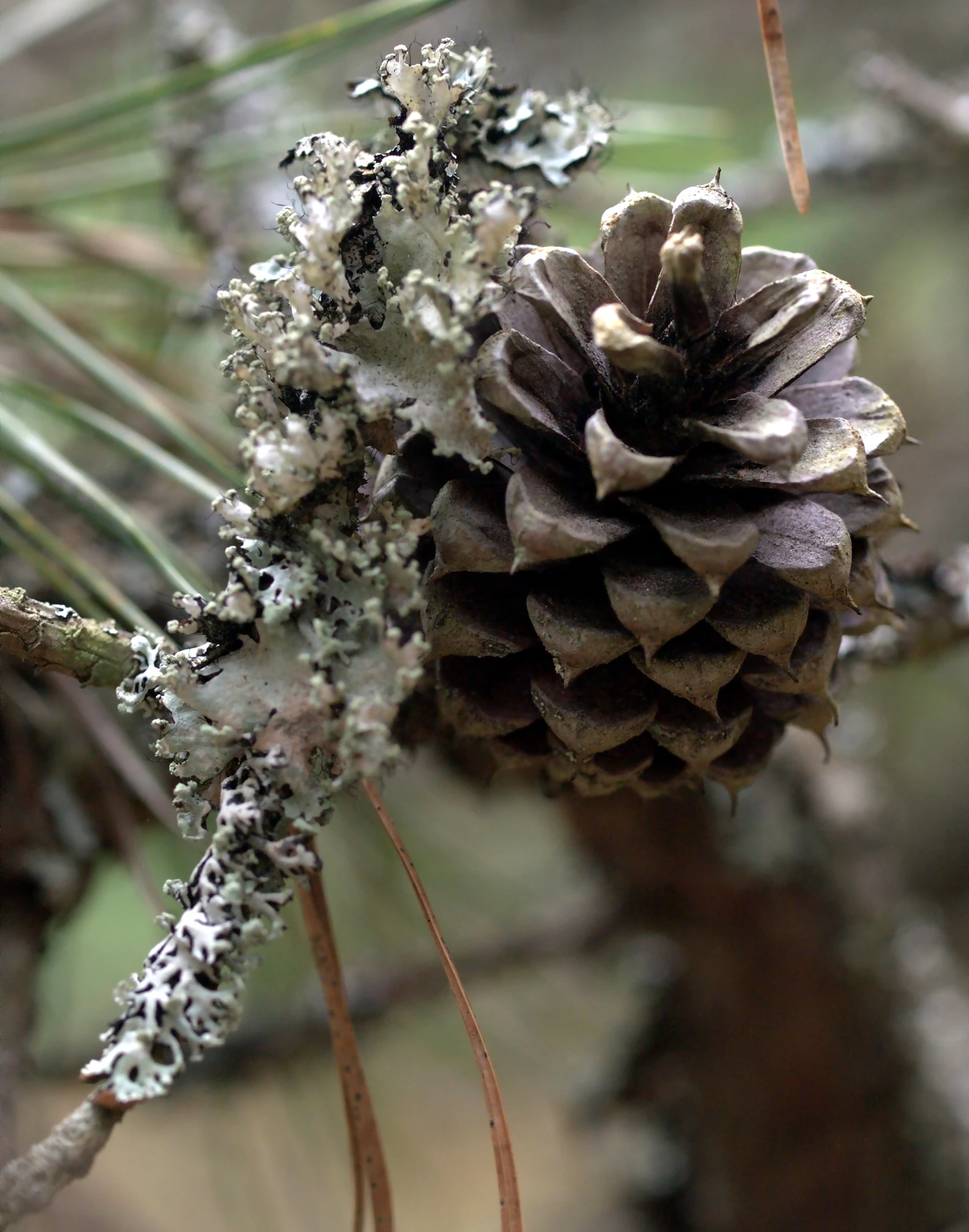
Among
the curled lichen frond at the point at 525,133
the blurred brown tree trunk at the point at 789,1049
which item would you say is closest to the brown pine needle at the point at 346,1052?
the curled lichen frond at the point at 525,133

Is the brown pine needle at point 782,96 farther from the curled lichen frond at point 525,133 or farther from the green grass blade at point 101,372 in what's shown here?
the green grass blade at point 101,372

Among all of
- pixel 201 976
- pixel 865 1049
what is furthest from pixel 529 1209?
pixel 201 976

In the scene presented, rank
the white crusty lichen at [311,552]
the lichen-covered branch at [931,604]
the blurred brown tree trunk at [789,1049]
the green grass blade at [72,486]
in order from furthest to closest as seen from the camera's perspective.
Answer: the blurred brown tree trunk at [789,1049]
the lichen-covered branch at [931,604]
the green grass blade at [72,486]
the white crusty lichen at [311,552]

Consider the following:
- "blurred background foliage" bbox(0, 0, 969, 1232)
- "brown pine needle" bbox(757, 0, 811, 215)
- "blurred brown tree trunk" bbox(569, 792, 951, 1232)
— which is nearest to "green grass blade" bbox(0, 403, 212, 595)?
"blurred background foliage" bbox(0, 0, 969, 1232)

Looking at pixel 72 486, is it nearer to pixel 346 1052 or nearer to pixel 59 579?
pixel 59 579

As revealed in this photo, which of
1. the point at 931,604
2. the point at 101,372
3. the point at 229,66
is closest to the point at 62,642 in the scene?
the point at 101,372

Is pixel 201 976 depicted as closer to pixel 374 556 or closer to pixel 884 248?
pixel 374 556

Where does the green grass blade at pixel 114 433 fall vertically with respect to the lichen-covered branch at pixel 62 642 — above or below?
above
